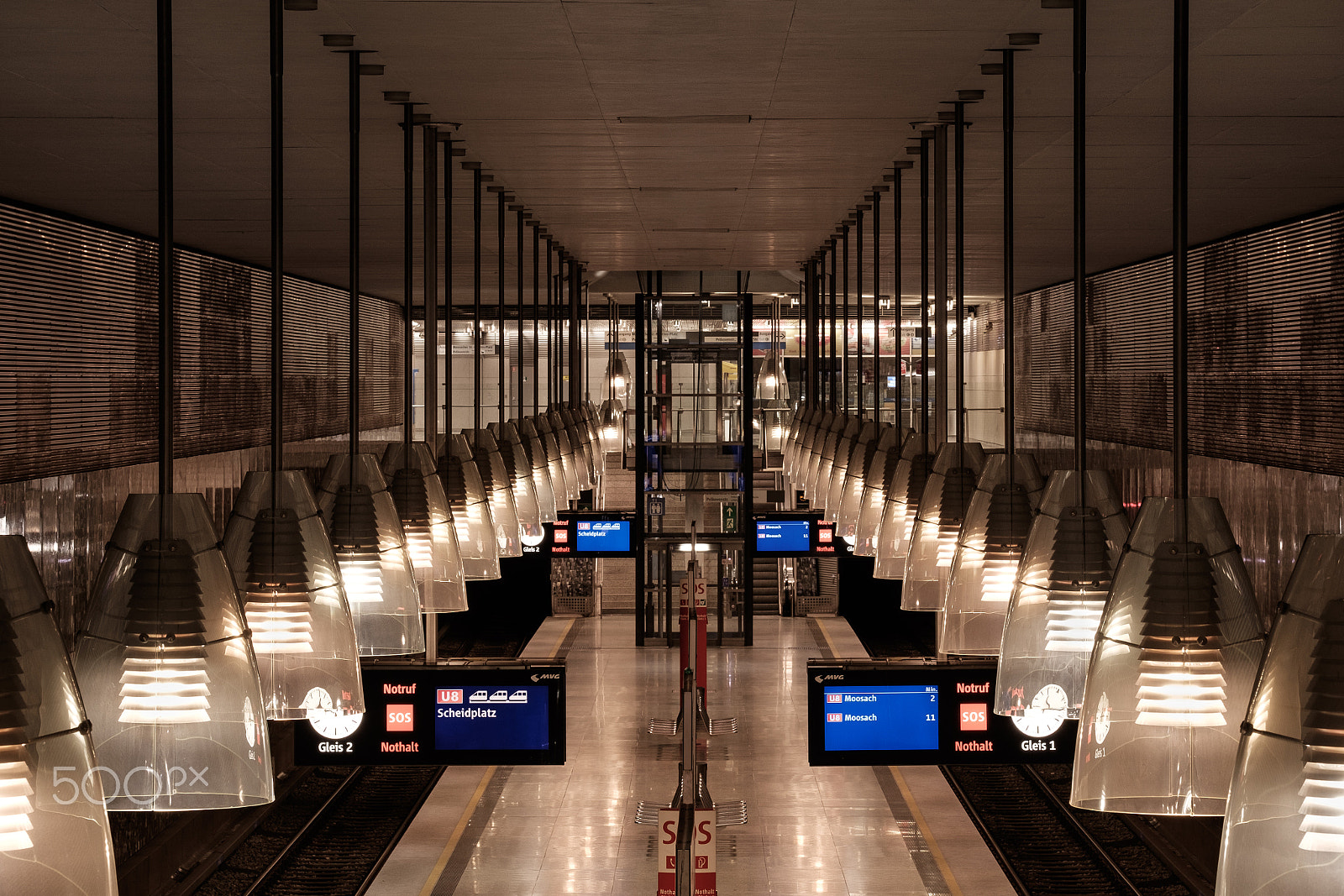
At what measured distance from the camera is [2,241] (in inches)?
344

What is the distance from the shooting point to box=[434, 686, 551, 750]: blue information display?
9133mm

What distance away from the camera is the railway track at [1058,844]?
14.2 metres

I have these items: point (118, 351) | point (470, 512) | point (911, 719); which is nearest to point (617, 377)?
point (118, 351)

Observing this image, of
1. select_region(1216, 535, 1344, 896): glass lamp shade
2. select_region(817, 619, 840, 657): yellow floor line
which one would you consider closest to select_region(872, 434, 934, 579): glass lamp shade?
select_region(1216, 535, 1344, 896): glass lamp shade

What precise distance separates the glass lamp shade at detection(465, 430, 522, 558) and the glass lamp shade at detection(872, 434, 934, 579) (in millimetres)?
1950

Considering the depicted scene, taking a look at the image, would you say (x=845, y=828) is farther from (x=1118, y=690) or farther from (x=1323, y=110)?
(x=1118, y=690)

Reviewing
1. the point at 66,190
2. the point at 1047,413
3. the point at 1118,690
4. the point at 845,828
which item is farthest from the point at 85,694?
the point at 1047,413

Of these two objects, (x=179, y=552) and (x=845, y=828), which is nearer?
(x=179, y=552)

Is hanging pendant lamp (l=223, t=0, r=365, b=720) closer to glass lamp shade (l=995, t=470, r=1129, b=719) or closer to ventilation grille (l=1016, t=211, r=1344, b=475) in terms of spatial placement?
glass lamp shade (l=995, t=470, r=1129, b=719)

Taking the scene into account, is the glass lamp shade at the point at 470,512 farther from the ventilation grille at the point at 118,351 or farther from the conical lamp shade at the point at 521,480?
the ventilation grille at the point at 118,351

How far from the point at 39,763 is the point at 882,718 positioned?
7.71 m

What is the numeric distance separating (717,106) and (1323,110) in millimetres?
2879

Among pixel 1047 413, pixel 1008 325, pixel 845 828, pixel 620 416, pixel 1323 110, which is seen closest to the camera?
pixel 1008 325

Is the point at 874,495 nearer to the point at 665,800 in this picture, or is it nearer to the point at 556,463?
the point at 556,463
